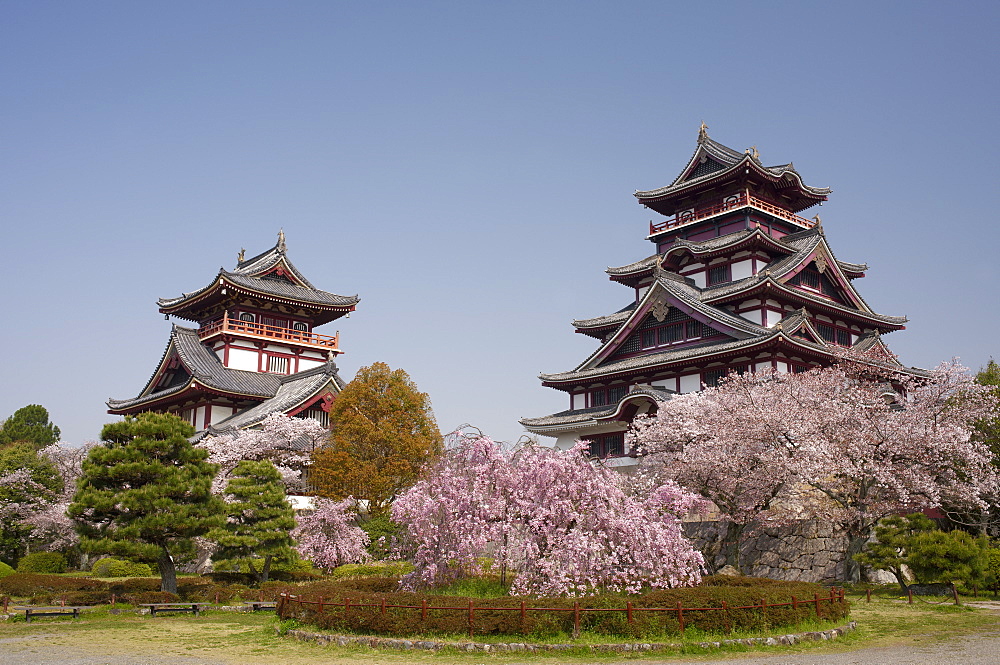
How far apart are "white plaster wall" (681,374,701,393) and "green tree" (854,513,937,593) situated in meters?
15.8

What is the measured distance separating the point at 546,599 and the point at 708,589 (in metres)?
3.63

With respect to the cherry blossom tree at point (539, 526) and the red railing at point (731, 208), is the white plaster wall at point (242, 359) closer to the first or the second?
the red railing at point (731, 208)

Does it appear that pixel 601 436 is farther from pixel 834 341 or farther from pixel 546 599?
pixel 546 599

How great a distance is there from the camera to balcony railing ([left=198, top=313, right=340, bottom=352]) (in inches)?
2125

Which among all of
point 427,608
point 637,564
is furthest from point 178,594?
point 637,564

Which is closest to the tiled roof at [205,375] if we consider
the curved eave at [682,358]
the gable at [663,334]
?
the curved eave at [682,358]

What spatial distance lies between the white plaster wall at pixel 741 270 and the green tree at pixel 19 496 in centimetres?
3944

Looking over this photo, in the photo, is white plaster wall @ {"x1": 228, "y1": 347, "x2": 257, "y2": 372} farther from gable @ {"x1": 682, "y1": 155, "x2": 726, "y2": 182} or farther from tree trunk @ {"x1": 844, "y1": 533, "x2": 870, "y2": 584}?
tree trunk @ {"x1": 844, "y1": 533, "x2": 870, "y2": 584}

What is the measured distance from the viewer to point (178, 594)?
27.6 meters

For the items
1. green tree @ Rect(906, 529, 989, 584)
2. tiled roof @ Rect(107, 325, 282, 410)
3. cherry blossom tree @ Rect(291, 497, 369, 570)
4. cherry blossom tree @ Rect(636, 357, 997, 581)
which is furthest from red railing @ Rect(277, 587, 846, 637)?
tiled roof @ Rect(107, 325, 282, 410)

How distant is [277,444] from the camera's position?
42.4 m

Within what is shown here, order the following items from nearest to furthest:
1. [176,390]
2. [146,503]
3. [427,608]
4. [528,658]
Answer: [528,658], [427,608], [146,503], [176,390]

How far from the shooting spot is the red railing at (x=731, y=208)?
5056 centimetres

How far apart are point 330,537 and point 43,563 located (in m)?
15.7
